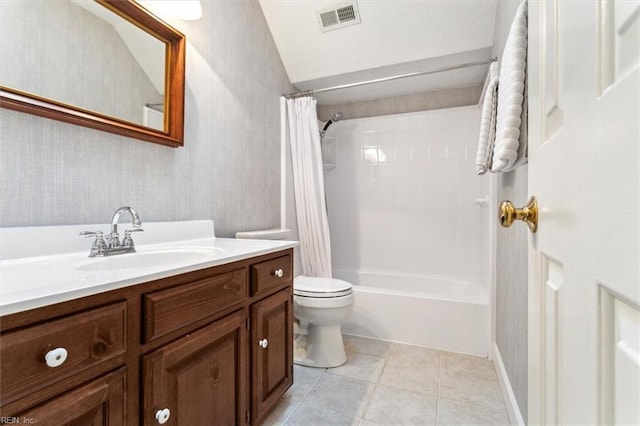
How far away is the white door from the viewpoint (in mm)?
265

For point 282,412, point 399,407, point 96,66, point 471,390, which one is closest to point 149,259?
point 96,66

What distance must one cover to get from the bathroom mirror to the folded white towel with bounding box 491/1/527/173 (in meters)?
1.42

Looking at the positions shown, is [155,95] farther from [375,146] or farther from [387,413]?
[375,146]

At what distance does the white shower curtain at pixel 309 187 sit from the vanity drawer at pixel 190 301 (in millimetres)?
1318

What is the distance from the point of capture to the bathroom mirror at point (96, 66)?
95 cm

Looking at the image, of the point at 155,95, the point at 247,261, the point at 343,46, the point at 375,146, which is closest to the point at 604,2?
the point at 247,261

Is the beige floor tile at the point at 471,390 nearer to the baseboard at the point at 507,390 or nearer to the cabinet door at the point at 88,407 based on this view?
the baseboard at the point at 507,390

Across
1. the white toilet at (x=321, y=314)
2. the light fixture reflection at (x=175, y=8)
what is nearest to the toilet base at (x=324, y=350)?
the white toilet at (x=321, y=314)

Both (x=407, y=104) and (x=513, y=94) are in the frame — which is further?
(x=407, y=104)

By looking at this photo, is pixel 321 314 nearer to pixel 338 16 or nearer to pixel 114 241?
pixel 114 241

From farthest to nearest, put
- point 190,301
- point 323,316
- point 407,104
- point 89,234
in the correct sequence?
point 407,104
point 323,316
point 89,234
point 190,301

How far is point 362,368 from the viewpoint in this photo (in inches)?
71.8

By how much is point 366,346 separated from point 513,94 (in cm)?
177

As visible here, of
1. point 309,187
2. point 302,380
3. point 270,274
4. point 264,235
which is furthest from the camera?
point 309,187
